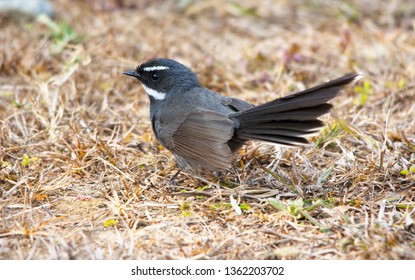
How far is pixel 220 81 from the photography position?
300 inches

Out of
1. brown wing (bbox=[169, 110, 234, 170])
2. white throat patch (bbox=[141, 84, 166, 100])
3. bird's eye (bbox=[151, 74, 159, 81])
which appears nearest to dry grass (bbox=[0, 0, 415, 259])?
brown wing (bbox=[169, 110, 234, 170])

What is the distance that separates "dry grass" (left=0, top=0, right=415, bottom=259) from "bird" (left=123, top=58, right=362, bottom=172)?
36 centimetres

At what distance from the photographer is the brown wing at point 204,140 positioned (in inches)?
193

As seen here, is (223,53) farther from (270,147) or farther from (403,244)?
(403,244)

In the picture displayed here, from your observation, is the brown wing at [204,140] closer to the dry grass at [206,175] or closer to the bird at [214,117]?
the bird at [214,117]

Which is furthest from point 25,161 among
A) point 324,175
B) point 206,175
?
point 324,175

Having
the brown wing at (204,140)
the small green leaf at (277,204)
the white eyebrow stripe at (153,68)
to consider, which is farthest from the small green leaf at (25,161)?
the small green leaf at (277,204)

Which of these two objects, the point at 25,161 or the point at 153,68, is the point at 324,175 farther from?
the point at 25,161

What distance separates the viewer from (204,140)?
5.10m

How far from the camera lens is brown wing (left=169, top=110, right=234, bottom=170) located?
193 inches

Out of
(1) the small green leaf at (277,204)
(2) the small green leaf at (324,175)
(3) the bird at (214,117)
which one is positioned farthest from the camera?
(2) the small green leaf at (324,175)

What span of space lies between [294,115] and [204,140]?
0.99m

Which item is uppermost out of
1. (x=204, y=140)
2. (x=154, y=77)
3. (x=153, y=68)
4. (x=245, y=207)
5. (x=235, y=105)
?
(x=153, y=68)

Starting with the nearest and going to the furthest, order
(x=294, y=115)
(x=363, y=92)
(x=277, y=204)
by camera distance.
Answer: (x=294, y=115) → (x=277, y=204) → (x=363, y=92)
